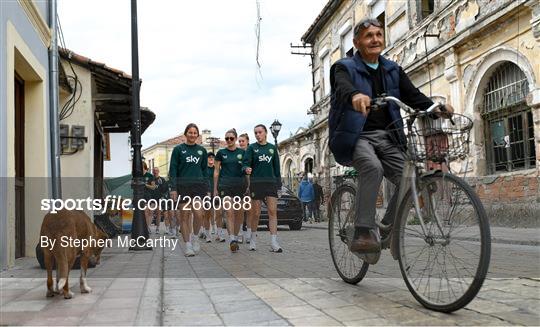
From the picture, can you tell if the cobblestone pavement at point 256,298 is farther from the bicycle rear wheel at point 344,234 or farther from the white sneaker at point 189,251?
the white sneaker at point 189,251

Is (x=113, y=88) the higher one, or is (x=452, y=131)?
(x=113, y=88)

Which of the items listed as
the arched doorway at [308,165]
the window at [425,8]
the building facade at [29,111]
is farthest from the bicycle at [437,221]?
the arched doorway at [308,165]

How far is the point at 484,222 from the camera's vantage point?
3314 millimetres

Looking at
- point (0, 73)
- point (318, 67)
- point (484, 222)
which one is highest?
point (318, 67)

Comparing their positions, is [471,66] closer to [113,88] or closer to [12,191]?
[113,88]

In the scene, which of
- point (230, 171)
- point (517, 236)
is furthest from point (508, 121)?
point (230, 171)

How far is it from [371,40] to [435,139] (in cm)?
114

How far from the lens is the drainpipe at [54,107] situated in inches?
341

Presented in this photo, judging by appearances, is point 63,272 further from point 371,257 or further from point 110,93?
point 110,93

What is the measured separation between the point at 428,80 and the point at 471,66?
7.63 ft

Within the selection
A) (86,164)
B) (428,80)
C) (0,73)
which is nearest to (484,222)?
(0,73)

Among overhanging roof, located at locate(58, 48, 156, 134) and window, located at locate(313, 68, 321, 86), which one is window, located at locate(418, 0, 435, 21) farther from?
window, located at locate(313, 68, 321, 86)

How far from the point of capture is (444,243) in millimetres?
3672

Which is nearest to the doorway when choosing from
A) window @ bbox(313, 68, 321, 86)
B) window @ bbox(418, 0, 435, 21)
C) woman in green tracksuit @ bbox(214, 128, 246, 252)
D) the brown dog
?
woman in green tracksuit @ bbox(214, 128, 246, 252)
